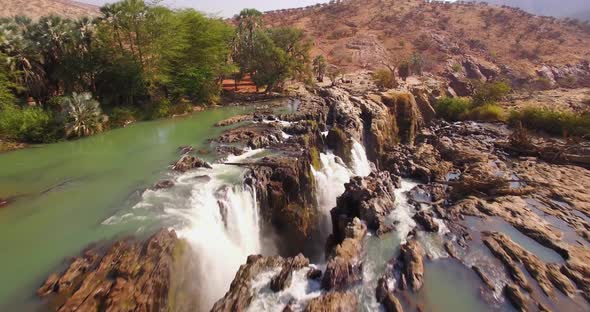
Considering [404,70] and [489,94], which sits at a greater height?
[404,70]

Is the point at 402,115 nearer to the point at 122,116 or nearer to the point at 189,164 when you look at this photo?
the point at 189,164

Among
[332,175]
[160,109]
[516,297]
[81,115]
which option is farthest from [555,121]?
[81,115]

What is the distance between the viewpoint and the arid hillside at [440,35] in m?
74.2

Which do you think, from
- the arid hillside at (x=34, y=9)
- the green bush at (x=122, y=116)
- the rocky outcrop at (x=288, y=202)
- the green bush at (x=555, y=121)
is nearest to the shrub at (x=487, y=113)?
the green bush at (x=555, y=121)

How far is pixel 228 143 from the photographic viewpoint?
73.0ft

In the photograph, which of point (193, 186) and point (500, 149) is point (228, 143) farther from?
point (500, 149)

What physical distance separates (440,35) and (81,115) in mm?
86102

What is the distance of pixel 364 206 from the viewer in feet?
49.9

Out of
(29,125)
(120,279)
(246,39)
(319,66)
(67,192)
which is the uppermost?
(246,39)

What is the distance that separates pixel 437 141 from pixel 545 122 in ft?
42.0

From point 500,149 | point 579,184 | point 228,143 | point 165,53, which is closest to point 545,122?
point 500,149

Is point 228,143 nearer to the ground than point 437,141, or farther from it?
farther from it

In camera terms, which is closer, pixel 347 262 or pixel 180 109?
pixel 347 262

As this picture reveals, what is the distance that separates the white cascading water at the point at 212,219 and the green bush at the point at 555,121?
106 ft
